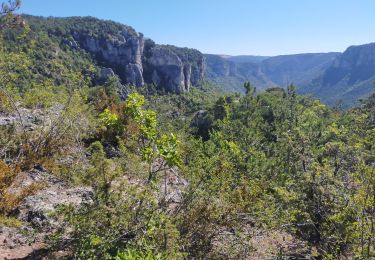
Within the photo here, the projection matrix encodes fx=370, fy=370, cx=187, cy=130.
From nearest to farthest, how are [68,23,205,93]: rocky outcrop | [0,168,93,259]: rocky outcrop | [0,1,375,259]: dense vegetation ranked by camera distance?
[0,1,375,259]: dense vegetation
[0,168,93,259]: rocky outcrop
[68,23,205,93]: rocky outcrop

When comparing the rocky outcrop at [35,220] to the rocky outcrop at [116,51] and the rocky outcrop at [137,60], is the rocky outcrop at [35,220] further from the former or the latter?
the rocky outcrop at [116,51]

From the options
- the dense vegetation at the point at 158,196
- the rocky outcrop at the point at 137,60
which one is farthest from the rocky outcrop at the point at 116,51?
the dense vegetation at the point at 158,196

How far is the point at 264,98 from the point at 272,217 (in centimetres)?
4379

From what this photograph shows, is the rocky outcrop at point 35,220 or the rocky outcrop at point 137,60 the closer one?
the rocky outcrop at point 35,220

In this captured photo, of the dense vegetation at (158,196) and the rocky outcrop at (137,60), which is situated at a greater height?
the rocky outcrop at (137,60)

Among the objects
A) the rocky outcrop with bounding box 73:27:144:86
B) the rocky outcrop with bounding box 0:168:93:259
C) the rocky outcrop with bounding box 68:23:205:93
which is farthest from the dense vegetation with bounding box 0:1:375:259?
the rocky outcrop with bounding box 73:27:144:86

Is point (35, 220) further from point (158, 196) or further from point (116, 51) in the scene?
point (116, 51)

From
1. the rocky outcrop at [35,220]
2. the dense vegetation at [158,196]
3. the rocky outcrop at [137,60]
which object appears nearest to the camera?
the dense vegetation at [158,196]

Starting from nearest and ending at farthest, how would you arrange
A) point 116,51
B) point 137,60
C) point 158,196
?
1. point 158,196
2. point 116,51
3. point 137,60

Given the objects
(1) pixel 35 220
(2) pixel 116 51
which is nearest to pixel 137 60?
(2) pixel 116 51

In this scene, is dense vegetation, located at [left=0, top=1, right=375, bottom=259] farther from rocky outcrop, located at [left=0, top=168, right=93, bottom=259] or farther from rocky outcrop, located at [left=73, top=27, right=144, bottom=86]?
rocky outcrop, located at [left=73, top=27, right=144, bottom=86]

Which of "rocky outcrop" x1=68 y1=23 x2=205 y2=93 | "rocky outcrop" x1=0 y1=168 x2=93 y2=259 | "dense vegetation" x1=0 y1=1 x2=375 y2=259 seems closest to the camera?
"dense vegetation" x1=0 y1=1 x2=375 y2=259

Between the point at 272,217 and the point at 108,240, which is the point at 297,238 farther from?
the point at 108,240

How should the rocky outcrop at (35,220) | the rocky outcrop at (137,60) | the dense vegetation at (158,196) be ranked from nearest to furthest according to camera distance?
the dense vegetation at (158,196) < the rocky outcrop at (35,220) < the rocky outcrop at (137,60)
